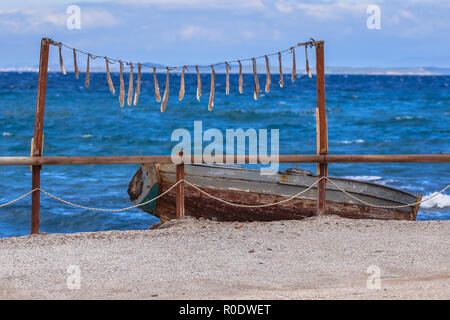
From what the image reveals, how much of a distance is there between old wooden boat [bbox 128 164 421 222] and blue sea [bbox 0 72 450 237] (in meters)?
2.32

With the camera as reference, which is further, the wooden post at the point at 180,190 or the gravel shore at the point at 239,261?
the wooden post at the point at 180,190

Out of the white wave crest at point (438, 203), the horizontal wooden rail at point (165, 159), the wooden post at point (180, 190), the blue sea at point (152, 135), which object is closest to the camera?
the horizontal wooden rail at point (165, 159)

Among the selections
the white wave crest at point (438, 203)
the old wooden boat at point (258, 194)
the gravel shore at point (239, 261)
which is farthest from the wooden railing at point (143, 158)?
the white wave crest at point (438, 203)

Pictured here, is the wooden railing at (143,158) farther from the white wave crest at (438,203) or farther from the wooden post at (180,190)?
the white wave crest at (438,203)

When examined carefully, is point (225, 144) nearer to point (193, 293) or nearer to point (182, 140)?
point (182, 140)

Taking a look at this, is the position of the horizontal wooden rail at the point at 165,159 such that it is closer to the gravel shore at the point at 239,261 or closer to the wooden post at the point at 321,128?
the wooden post at the point at 321,128

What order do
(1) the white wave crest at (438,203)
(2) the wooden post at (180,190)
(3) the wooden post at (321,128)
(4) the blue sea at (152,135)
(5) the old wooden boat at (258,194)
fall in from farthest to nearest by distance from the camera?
(1) the white wave crest at (438,203)
(4) the blue sea at (152,135)
(5) the old wooden boat at (258,194)
(3) the wooden post at (321,128)
(2) the wooden post at (180,190)

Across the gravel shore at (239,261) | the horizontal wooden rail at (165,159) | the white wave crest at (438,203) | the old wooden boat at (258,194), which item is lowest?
the white wave crest at (438,203)

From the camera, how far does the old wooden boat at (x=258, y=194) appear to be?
32.0ft

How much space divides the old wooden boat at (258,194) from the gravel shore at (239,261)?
121 centimetres

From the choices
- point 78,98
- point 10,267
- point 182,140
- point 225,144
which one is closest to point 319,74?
point 10,267

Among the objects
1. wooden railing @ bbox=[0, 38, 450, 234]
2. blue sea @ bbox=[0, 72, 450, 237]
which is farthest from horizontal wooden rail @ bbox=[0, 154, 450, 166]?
blue sea @ bbox=[0, 72, 450, 237]

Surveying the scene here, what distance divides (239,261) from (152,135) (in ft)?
75.2

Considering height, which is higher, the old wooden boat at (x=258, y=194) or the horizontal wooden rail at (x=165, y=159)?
the horizontal wooden rail at (x=165, y=159)
